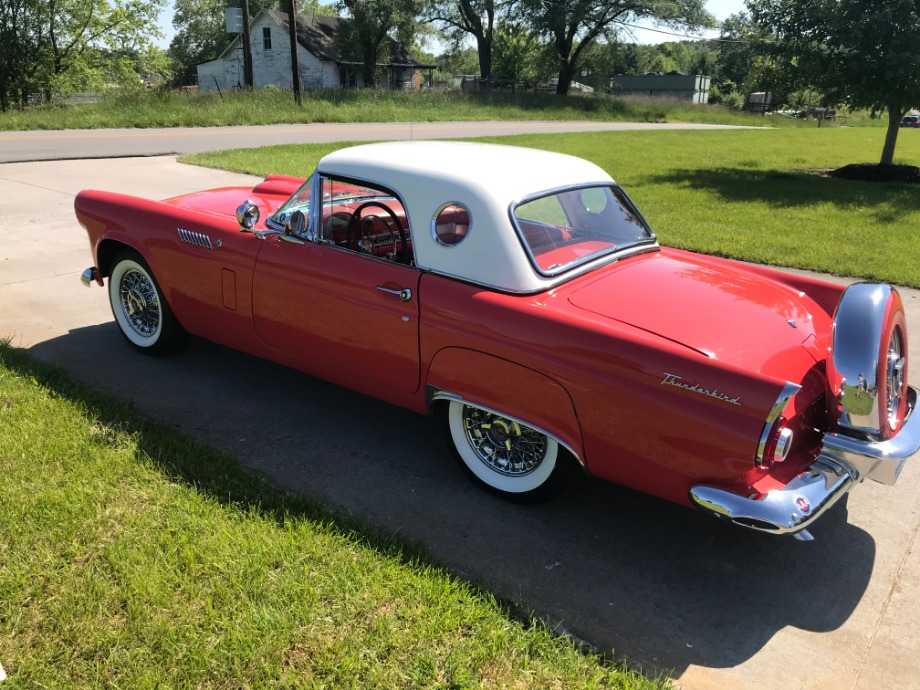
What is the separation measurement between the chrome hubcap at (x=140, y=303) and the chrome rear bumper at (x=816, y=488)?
3.64 metres

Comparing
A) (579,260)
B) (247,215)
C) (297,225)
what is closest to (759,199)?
(579,260)

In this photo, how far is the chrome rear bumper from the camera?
2.55 metres

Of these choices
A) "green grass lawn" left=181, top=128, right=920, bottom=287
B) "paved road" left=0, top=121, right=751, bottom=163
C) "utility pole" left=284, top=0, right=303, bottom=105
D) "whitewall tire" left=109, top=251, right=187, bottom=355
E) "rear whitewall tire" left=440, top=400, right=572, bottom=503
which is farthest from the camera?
"utility pole" left=284, top=0, right=303, bottom=105

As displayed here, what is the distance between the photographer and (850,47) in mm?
12766

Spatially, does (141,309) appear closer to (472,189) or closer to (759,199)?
(472,189)

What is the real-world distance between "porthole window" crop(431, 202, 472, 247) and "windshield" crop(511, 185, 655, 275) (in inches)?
9.2

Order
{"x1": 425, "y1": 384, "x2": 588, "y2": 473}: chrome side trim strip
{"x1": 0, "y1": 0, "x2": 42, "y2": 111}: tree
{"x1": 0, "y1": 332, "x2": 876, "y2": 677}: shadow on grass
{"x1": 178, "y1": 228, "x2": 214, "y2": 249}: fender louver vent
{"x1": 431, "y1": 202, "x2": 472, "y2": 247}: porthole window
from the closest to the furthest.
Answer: {"x1": 0, "y1": 332, "x2": 876, "y2": 677}: shadow on grass → {"x1": 425, "y1": 384, "x2": 588, "y2": 473}: chrome side trim strip → {"x1": 431, "y1": 202, "x2": 472, "y2": 247}: porthole window → {"x1": 178, "y1": 228, "x2": 214, "y2": 249}: fender louver vent → {"x1": 0, "y1": 0, "x2": 42, "y2": 111}: tree

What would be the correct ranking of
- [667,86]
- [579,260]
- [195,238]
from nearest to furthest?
[579,260] → [195,238] → [667,86]

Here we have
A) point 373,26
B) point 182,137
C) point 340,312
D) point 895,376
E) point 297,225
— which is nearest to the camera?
point 895,376

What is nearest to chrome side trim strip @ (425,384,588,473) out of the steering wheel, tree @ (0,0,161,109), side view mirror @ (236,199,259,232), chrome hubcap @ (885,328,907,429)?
the steering wheel

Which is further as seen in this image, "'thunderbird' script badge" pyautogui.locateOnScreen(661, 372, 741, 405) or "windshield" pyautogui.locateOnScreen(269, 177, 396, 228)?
"windshield" pyautogui.locateOnScreen(269, 177, 396, 228)

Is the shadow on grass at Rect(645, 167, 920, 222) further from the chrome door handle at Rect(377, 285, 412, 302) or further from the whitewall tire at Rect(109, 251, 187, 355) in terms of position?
the whitewall tire at Rect(109, 251, 187, 355)

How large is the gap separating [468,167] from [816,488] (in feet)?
6.78

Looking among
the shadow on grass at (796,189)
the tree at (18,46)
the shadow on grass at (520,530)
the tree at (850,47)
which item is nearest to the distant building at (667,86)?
the tree at (18,46)
